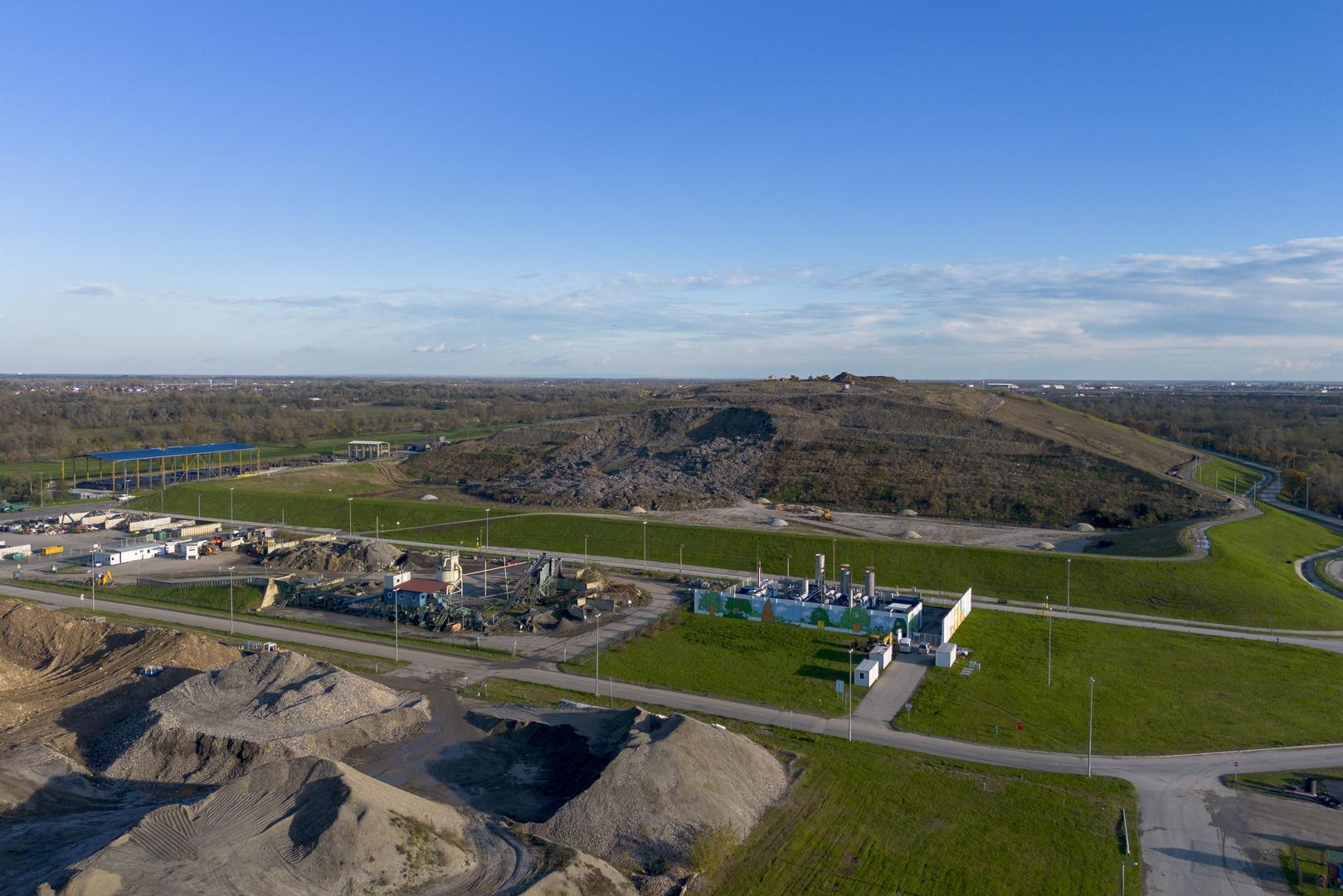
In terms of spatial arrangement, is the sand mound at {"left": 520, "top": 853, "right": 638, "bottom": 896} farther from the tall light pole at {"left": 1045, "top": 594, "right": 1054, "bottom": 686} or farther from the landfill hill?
the landfill hill

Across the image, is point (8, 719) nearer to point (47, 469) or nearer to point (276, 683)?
point (276, 683)

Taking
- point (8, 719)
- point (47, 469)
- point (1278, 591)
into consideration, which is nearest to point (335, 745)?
point (8, 719)

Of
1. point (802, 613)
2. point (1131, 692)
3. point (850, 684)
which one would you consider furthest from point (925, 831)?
point (802, 613)

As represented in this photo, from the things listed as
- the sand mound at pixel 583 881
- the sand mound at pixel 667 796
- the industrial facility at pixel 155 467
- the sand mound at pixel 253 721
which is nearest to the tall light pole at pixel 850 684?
the sand mound at pixel 667 796

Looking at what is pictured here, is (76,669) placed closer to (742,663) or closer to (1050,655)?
(742,663)

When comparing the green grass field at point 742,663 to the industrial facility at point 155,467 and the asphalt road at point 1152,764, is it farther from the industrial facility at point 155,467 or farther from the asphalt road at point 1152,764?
the industrial facility at point 155,467

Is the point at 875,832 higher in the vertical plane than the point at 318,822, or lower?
lower
